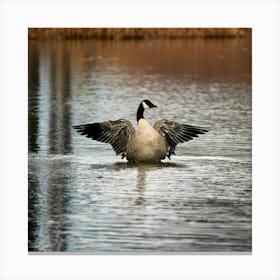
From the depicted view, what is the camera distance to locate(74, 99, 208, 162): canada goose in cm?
1528

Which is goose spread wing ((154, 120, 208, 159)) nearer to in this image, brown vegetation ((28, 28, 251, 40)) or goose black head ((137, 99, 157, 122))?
goose black head ((137, 99, 157, 122))

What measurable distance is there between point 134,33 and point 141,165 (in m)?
1.21

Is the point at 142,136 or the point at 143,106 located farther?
the point at 143,106

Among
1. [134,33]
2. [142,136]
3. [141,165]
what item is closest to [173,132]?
[142,136]

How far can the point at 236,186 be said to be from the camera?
575 inches

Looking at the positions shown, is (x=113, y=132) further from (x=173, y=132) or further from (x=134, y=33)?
(x=134, y=33)

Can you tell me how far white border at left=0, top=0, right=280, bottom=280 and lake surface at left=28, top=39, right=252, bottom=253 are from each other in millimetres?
115

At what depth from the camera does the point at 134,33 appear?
15328mm

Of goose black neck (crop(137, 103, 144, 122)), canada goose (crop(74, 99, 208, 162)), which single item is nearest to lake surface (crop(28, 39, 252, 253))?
canada goose (crop(74, 99, 208, 162))

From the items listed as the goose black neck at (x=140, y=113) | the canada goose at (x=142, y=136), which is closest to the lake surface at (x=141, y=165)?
the canada goose at (x=142, y=136)
